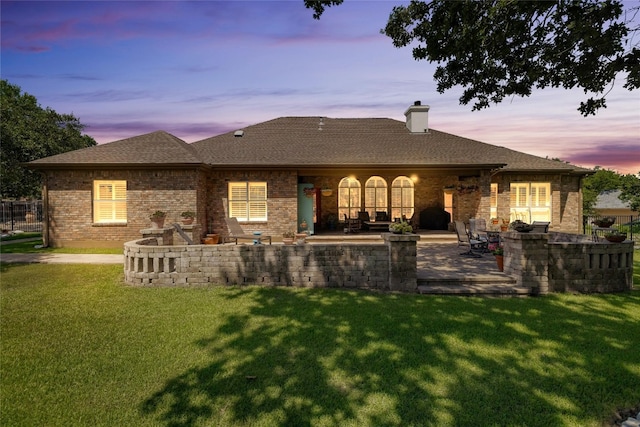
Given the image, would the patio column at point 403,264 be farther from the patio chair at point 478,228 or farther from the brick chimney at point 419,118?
the brick chimney at point 419,118

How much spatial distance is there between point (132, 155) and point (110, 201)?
2.15 metres

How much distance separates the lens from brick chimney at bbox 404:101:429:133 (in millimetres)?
19391

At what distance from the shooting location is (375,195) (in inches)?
750

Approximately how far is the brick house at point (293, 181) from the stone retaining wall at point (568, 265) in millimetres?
7528

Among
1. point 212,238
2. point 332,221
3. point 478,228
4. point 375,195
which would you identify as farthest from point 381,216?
point 212,238

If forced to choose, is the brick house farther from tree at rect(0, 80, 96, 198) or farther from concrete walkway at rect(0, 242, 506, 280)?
tree at rect(0, 80, 96, 198)

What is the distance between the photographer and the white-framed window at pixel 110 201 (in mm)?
14734

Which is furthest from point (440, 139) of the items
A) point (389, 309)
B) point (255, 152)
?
point (389, 309)

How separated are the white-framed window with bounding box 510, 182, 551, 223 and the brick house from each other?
0.17ft

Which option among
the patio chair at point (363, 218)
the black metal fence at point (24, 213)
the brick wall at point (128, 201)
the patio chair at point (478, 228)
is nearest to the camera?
the patio chair at point (478, 228)

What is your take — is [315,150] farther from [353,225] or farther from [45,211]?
[45,211]

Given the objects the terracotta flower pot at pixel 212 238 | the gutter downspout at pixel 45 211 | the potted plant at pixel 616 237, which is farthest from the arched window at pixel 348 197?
the gutter downspout at pixel 45 211

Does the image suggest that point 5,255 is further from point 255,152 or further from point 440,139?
point 440,139

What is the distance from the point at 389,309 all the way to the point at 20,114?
136 ft
